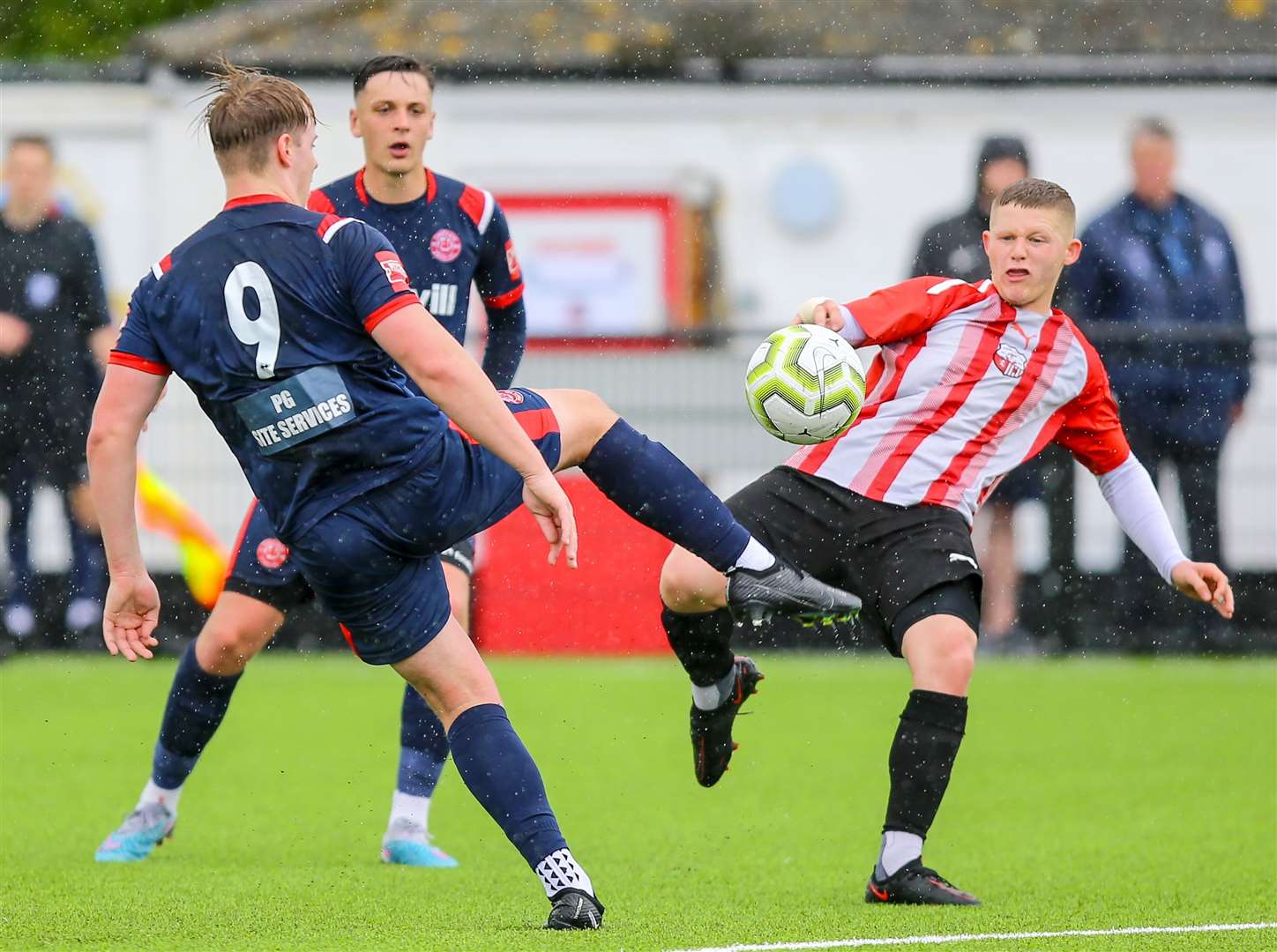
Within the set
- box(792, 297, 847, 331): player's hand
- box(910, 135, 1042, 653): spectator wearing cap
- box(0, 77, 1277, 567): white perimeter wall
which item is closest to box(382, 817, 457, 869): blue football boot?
box(792, 297, 847, 331): player's hand

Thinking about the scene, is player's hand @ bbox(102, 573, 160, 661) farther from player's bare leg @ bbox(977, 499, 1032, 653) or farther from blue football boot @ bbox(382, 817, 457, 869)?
player's bare leg @ bbox(977, 499, 1032, 653)

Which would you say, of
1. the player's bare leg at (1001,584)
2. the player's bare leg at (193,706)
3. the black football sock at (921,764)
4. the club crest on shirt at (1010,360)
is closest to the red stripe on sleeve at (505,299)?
the player's bare leg at (193,706)

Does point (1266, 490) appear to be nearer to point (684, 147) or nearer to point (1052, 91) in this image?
point (1052, 91)

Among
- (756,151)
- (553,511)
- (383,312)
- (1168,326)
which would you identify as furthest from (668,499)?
(756,151)

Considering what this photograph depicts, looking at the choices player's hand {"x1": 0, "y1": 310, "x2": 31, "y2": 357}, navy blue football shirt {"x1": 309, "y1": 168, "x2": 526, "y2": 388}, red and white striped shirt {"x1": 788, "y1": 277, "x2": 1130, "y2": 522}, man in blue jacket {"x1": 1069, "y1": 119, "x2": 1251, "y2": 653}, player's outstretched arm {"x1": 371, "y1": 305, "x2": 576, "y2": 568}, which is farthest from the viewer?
man in blue jacket {"x1": 1069, "y1": 119, "x2": 1251, "y2": 653}

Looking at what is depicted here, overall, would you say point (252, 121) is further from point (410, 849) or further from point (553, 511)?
point (410, 849)

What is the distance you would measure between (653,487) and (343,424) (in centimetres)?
81

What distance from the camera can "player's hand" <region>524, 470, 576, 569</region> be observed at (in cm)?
460

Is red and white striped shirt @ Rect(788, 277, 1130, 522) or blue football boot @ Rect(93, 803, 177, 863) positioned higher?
red and white striped shirt @ Rect(788, 277, 1130, 522)

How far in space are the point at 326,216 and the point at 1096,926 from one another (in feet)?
8.28

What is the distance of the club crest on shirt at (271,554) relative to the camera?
598 cm

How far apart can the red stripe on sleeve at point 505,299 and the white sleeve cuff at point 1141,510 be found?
6.34 ft

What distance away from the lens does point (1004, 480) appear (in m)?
10.9

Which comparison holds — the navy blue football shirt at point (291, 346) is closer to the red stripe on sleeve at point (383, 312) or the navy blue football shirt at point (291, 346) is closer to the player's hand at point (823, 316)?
the red stripe on sleeve at point (383, 312)
